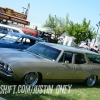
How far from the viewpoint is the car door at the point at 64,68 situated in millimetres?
6838

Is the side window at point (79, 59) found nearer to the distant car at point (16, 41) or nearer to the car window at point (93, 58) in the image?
the car window at point (93, 58)

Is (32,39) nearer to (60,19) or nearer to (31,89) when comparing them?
(31,89)

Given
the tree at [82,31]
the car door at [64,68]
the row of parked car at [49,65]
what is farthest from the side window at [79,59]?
the tree at [82,31]

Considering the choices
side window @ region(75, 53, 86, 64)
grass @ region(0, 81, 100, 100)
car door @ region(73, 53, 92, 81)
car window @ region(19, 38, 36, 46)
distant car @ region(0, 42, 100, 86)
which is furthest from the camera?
car window @ region(19, 38, 36, 46)

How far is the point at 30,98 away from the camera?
17.9 ft

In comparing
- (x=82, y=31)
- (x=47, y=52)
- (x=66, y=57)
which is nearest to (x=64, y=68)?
(x=66, y=57)

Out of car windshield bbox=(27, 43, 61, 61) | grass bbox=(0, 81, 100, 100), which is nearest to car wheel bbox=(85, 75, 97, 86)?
grass bbox=(0, 81, 100, 100)

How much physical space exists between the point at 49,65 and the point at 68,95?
1.01 metres

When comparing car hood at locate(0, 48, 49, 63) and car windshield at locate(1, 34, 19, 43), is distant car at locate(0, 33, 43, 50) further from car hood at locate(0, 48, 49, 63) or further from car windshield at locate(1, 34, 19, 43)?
car hood at locate(0, 48, 49, 63)

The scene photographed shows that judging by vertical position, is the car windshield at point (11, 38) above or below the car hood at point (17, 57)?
above

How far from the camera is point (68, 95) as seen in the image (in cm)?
642

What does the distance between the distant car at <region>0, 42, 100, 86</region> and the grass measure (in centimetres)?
27

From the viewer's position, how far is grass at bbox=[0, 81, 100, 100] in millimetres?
5410

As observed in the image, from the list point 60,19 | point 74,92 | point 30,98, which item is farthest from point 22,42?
point 60,19
